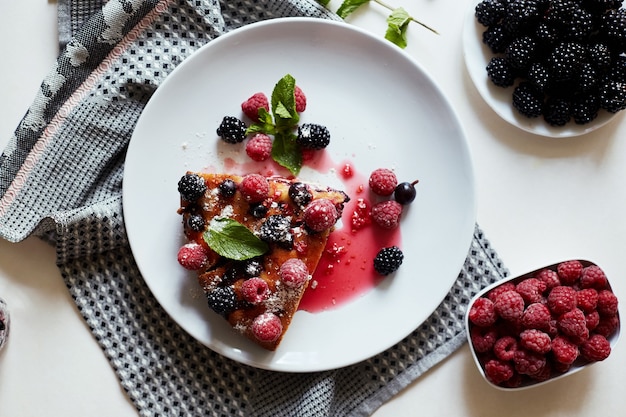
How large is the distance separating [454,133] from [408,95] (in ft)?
0.76

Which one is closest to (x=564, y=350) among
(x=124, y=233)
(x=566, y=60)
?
(x=566, y=60)

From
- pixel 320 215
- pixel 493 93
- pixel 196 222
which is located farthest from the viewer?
pixel 493 93

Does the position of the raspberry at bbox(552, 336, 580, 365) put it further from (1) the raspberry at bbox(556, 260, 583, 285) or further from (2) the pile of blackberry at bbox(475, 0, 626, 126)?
(2) the pile of blackberry at bbox(475, 0, 626, 126)

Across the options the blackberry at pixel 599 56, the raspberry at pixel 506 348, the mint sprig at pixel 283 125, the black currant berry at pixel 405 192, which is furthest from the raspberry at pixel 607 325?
the mint sprig at pixel 283 125

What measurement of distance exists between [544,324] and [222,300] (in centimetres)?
113

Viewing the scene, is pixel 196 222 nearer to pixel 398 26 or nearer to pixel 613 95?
pixel 398 26

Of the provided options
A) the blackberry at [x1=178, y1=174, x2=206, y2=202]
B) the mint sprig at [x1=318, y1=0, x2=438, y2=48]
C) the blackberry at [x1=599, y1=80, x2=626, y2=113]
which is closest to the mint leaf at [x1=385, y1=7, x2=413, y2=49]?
the mint sprig at [x1=318, y1=0, x2=438, y2=48]

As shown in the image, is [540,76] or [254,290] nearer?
[254,290]

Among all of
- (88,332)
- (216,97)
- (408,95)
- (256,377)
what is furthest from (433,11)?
(88,332)

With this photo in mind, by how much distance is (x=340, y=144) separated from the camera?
250 centimetres

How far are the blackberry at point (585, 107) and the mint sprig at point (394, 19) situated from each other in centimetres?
61

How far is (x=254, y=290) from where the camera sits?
2.22 metres

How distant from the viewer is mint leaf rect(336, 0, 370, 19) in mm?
2518

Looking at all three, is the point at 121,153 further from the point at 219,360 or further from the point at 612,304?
the point at 612,304
